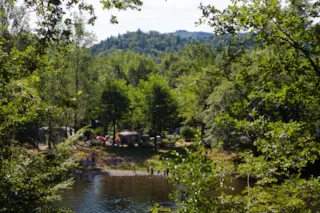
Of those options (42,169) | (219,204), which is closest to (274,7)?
(219,204)

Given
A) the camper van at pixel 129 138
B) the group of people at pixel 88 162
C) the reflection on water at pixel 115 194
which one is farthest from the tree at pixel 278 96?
the camper van at pixel 129 138

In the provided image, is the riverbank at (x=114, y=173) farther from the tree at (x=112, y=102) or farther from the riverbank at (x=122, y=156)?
the tree at (x=112, y=102)

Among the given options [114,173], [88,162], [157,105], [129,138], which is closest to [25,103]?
[114,173]

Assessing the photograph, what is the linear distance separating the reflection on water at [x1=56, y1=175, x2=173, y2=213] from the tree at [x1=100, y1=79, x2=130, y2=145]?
1366 cm

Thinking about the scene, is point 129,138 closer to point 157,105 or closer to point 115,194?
point 157,105

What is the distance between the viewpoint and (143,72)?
78688mm

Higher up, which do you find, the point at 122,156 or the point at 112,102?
the point at 112,102

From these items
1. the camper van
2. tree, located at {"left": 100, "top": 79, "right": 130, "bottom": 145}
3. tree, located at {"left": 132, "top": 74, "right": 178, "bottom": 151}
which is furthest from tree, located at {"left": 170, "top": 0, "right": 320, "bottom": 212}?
the camper van

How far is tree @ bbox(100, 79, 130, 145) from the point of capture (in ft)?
169

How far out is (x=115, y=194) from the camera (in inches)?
1233

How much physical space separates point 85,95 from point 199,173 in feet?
138

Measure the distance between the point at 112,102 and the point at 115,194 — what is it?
2199 centimetres

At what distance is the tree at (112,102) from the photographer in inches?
2024

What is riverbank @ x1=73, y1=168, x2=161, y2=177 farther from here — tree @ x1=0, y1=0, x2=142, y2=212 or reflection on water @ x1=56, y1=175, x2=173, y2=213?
tree @ x1=0, y1=0, x2=142, y2=212
